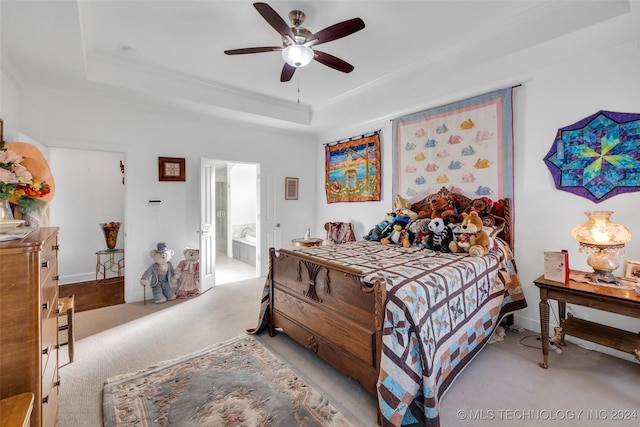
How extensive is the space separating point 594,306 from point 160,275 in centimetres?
466

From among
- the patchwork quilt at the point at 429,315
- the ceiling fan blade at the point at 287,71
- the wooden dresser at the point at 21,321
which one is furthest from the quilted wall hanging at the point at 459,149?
the wooden dresser at the point at 21,321

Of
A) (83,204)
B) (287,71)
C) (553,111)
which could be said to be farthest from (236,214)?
(553,111)

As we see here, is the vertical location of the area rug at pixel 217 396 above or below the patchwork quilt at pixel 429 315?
below

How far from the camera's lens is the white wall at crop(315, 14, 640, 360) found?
2422mm

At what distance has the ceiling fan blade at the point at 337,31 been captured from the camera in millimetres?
1987

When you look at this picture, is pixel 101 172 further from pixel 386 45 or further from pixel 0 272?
pixel 386 45

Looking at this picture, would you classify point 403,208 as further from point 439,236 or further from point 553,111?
point 553,111

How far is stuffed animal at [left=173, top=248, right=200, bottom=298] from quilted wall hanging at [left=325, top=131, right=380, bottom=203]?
2.69 meters

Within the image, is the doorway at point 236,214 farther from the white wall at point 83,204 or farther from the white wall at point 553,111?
the white wall at point 553,111

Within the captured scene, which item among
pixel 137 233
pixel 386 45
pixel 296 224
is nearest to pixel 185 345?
pixel 137 233

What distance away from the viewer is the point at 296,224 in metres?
5.59

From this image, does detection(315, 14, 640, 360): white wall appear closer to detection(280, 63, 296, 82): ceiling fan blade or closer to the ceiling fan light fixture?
detection(280, 63, 296, 82): ceiling fan blade

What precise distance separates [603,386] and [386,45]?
3493mm

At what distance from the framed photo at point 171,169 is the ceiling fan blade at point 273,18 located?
111 inches
